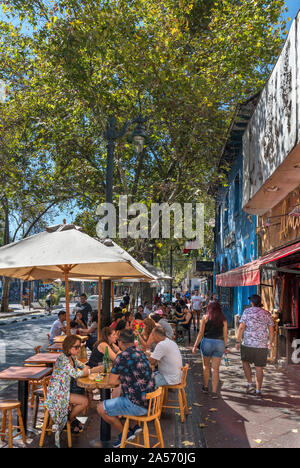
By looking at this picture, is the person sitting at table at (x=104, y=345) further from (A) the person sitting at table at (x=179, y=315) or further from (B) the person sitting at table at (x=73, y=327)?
(A) the person sitting at table at (x=179, y=315)

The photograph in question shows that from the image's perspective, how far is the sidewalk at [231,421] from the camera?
213 inches

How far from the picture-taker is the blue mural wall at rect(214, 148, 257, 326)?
16438mm

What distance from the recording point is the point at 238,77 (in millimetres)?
14344

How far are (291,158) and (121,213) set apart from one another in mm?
8258

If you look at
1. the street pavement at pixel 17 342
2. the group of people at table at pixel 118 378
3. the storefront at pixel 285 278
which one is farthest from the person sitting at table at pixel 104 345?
the storefront at pixel 285 278

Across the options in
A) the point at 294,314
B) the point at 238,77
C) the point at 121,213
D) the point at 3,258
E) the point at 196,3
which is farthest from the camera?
the point at 196,3

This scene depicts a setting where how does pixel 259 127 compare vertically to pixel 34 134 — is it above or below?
below

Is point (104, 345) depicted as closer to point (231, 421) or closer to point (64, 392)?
point (64, 392)

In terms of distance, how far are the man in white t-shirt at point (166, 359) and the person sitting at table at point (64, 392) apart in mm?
1226

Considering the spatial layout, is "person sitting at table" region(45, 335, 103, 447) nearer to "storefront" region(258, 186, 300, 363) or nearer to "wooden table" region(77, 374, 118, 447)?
"wooden table" region(77, 374, 118, 447)

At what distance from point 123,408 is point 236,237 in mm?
15115
